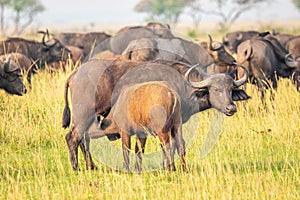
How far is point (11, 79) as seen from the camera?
11.2m

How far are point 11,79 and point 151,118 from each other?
4782 mm

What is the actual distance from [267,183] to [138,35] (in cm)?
1215

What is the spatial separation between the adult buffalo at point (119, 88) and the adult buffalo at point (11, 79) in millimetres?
3284

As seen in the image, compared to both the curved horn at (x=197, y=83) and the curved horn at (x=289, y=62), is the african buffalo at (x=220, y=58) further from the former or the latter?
the curved horn at (x=197, y=83)

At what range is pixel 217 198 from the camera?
19.9 feet

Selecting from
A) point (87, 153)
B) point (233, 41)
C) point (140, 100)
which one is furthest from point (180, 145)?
point (233, 41)

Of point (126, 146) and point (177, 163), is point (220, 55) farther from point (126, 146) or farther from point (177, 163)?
point (126, 146)

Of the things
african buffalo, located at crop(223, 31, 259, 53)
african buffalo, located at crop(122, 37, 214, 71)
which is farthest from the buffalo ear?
african buffalo, located at crop(223, 31, 259, 53)

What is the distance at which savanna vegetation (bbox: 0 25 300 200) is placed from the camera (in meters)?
6.35

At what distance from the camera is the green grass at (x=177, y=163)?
20.8 feet

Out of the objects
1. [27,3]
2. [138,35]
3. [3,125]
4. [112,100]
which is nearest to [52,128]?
[3,125]

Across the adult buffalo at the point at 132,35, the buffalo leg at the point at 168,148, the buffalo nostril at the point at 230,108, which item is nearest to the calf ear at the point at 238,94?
the buffalo nostril at the point at 230,108

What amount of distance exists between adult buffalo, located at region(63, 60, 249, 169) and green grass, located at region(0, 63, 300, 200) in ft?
1.70

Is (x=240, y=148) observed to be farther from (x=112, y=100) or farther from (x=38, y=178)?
(x=38, y=178)
